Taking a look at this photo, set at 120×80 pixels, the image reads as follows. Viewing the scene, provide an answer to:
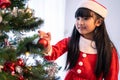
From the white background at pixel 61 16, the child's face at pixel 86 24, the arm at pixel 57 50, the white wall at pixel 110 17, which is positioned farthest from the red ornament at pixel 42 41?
the white wall at pixel 110 17

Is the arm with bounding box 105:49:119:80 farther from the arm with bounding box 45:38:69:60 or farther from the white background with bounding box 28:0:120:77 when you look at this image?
the white background with bounding box 28:0:120:77

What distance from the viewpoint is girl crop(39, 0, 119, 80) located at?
3.28 ft

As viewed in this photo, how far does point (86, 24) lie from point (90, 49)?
12 centimetres

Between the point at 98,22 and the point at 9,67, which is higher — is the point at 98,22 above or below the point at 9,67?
above

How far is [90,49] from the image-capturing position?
1.04m

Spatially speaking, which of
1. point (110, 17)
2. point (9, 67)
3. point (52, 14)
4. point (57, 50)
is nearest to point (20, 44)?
point (9, 67)

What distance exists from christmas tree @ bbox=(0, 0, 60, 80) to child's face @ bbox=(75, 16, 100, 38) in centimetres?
27

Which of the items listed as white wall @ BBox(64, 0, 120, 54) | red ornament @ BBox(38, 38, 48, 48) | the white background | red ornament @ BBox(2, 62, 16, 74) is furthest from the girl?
white wall @ BBox(64, 0, 120, 54)

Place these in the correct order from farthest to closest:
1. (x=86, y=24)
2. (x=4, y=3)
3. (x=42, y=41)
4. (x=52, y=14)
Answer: (x=52, y=14), (x=86, y=24), (x=42, y=41), (x=4, y=3)

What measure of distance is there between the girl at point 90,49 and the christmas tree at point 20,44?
24 cm

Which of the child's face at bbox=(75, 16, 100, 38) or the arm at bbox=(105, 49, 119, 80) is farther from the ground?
the child's face at bbox=(75, 16, 100, 38)

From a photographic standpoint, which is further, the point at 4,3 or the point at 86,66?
the point at 86,66

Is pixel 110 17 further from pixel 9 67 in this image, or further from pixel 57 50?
pixel 9 67

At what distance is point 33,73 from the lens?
743 mm
